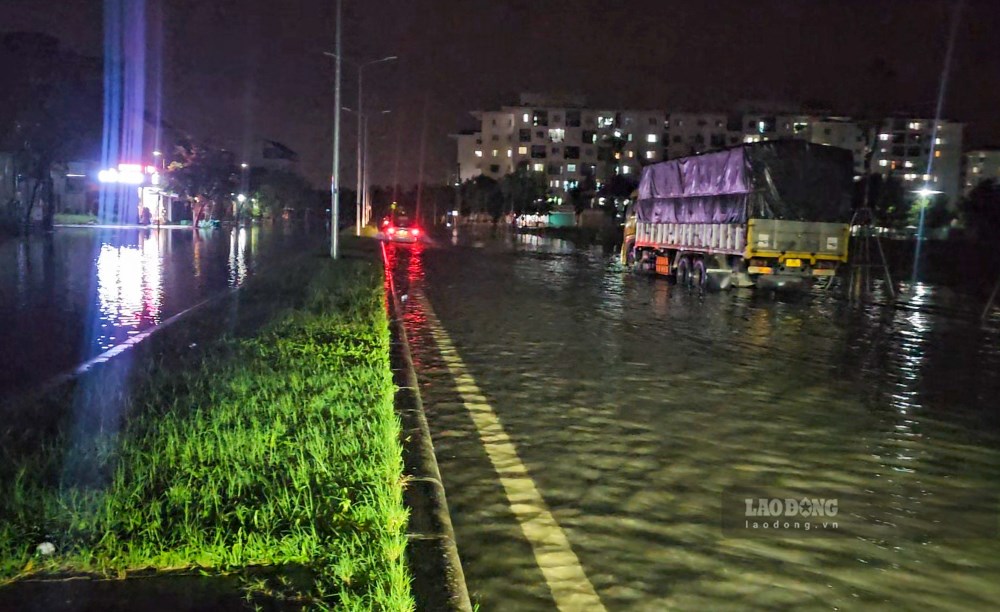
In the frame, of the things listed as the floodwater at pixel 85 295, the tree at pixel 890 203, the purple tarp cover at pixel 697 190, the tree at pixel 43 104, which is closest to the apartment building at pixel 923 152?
the tree at pixel 890 203

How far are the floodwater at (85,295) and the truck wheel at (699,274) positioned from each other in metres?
11.5

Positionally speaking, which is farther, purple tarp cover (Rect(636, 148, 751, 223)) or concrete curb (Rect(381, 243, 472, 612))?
purple tarp cover (Rect(636, 148, 751, 223))

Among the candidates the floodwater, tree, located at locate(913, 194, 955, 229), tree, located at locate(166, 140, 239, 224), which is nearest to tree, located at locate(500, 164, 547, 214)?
tree, located at locate(166, 140, 239, 224)

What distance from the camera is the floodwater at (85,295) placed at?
35.9ft

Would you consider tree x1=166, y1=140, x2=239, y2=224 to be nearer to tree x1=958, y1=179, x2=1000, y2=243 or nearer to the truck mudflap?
tree x1=958, y1=179, x2=1000, y2=243

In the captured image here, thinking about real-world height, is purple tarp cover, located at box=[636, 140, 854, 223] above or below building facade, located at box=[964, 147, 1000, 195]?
below

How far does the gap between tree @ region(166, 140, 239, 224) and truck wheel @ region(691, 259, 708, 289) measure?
59.1 m

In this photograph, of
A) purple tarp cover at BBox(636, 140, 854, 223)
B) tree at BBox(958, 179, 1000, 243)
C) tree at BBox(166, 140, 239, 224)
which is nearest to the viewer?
purple tarp cover at BBox(636, 140, 854, 223)

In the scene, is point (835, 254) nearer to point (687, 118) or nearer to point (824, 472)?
point (824, 472)

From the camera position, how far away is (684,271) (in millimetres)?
25188

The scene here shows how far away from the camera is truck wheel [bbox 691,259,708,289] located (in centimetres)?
2349

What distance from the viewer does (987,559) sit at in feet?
16.6

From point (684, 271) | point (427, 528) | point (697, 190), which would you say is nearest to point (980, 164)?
point (697, 190)

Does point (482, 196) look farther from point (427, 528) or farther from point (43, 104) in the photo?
point (427, 528)
